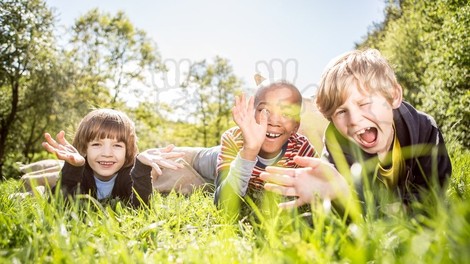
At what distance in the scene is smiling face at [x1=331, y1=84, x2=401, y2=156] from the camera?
9.20ft

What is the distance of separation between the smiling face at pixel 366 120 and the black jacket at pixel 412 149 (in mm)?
75

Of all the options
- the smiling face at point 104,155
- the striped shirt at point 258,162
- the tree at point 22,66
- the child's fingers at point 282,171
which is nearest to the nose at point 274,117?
the striped shirt at point 258,162

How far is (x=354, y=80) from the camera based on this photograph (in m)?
2.91

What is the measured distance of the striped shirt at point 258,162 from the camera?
3705mm

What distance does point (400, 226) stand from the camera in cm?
158

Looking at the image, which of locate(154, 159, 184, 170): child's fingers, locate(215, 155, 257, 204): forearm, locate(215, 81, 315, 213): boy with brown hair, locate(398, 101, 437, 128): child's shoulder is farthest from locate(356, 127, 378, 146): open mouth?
locate(154, 159, 184, 170): child's fingers

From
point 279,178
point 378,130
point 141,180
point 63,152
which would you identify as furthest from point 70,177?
point 378,130

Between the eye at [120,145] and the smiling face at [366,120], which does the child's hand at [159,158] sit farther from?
the smiling face at [366,120]

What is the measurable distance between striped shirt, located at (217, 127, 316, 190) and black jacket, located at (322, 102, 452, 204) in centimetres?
97

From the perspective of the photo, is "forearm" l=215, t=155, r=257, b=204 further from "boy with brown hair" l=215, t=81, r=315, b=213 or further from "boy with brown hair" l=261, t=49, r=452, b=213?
"boy with brown hair" l=261, t=49, r=452, b=213

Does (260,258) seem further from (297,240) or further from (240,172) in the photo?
(240,172)

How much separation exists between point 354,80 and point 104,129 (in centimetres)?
229

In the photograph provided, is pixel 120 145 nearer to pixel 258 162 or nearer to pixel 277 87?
pixel 258 162

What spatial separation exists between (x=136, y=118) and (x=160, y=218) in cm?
2719
